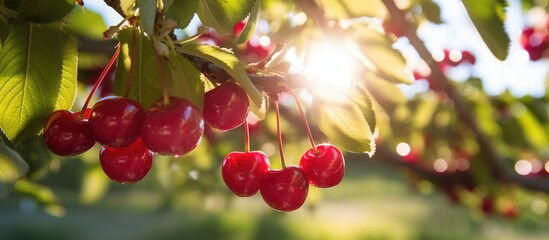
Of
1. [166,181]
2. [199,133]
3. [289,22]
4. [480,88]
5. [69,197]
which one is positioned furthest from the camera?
[69,197]

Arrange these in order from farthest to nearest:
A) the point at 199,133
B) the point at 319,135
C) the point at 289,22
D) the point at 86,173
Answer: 1. the point at 86,173
2. the point at 319,135
3. the point at 289,22
4. the point at 199,133

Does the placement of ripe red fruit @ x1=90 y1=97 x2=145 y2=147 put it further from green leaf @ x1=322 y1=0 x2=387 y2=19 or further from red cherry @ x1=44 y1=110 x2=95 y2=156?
green leaf @ x1=322 y1=0 x2=387 y2=19

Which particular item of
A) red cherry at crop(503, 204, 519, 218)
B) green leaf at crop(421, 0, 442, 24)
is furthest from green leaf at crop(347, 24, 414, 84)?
red cherry at crop(503, 204, 519, 218)

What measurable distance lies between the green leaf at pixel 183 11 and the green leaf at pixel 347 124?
17cm

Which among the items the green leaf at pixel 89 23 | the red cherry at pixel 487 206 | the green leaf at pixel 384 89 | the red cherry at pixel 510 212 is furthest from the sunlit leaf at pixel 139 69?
the red cherry at pixel 510 212

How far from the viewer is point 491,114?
5.88 feet

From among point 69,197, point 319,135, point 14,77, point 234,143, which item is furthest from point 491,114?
point 69,197

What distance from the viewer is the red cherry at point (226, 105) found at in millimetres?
521

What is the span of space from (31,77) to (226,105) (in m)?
0.17

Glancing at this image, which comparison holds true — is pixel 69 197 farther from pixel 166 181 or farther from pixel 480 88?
pixel 480 88

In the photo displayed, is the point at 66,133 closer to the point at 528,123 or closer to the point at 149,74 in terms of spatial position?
the point at 149,74

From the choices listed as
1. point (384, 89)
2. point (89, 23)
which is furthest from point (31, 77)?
point (89, 23)

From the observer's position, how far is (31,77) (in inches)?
21.2

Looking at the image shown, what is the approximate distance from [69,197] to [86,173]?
173 inches
